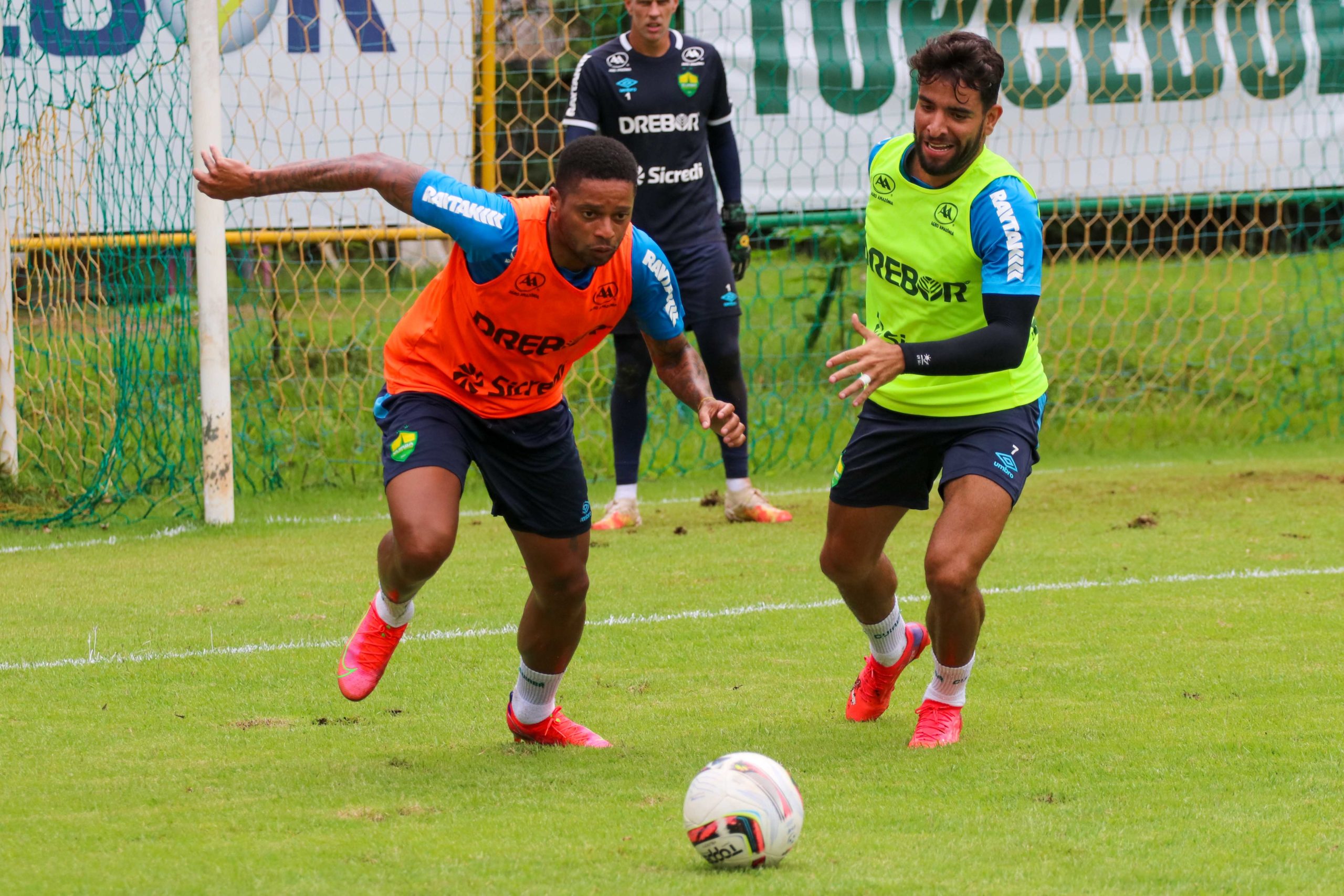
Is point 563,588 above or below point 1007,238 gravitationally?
below

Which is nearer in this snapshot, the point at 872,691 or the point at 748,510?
the point at 872,691

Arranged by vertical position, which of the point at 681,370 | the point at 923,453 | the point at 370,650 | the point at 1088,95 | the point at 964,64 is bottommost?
the point at 370,650

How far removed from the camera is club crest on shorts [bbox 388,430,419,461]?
436 cm

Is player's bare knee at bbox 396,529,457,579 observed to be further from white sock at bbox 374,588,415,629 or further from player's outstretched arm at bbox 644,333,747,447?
player's outstretched arm at bbox 644,333,747,447

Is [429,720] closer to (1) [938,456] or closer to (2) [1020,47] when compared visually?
(1) [938,456]

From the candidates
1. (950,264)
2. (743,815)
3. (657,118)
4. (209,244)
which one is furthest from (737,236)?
(743,815)

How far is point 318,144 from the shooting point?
33.4ft

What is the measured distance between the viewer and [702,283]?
26.8 feet

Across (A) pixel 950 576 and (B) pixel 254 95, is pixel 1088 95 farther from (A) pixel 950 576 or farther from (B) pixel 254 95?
(A) pixel 950 576

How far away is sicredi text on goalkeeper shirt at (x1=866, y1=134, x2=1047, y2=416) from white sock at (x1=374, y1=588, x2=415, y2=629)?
4.82 feet

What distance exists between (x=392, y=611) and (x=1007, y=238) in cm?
195

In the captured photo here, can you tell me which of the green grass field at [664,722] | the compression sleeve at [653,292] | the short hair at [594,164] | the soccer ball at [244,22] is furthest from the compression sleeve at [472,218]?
the soccer ball at [244,22]

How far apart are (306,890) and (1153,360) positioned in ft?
34.0

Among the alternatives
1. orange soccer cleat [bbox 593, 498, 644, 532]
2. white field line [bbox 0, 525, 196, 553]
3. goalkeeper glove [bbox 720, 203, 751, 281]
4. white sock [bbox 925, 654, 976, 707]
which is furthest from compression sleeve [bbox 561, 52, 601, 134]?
white sock [bbox 925, 654, 976, 707]
